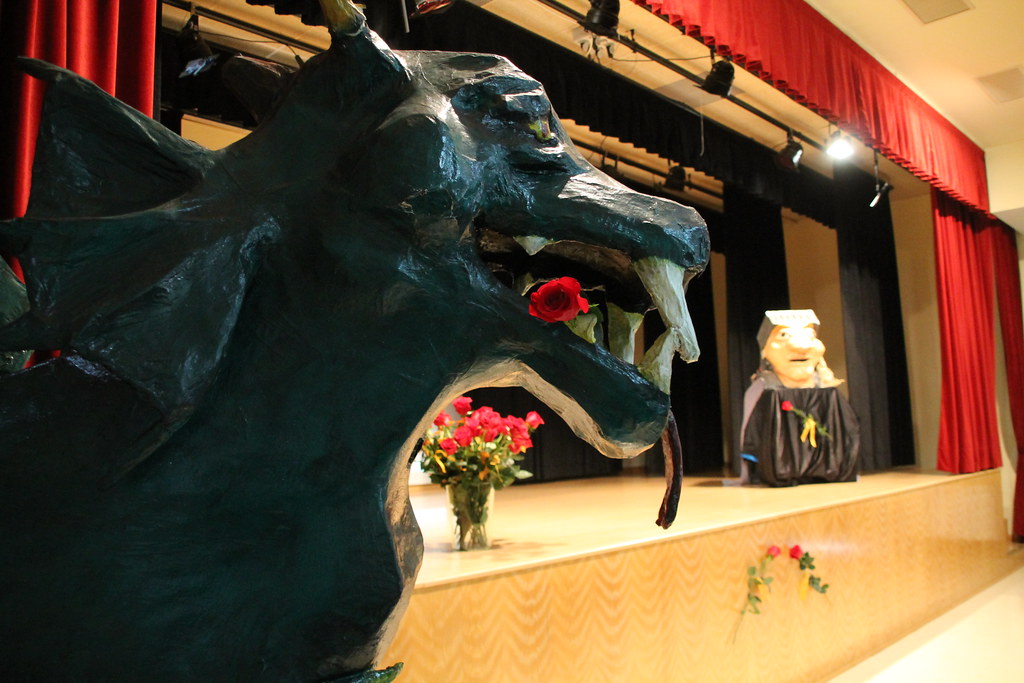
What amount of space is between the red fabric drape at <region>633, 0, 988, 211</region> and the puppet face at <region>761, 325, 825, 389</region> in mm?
1113

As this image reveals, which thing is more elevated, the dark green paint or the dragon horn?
the dragon horn

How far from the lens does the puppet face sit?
454cm

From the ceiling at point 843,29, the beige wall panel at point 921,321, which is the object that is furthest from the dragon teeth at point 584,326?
the beige wall panel at point 921,321

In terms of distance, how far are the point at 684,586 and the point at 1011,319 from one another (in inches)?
204

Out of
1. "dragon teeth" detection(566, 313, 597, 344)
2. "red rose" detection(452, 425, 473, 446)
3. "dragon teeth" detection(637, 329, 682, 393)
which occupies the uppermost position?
"dragon teeth" detection(566, 313, 597, 344)

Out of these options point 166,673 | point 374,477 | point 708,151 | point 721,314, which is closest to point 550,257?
point 374,477

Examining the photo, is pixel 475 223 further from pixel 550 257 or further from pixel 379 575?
pixel 379 575

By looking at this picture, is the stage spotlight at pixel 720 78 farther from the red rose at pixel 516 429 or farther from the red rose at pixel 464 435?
the red rose at pixel 464 435

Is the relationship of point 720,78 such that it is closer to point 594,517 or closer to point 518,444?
point 594,517

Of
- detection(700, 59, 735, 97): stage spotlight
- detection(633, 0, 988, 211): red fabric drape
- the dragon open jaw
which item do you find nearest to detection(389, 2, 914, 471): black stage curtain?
detection(700, 59, 735, 97): stage spotlight

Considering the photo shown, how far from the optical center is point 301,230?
43 centimetres

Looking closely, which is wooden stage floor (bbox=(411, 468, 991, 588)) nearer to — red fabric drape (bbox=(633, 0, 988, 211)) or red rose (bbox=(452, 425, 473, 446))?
red rose (bbox=(452, 425, 473, 446))

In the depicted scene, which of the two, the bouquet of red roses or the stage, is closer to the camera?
the stage

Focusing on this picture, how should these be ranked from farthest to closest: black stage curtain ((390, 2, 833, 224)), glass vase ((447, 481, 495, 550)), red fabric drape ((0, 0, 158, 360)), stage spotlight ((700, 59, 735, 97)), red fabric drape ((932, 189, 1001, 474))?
red fabric drape ((932, 189, 1001, 474))
stage spotlight ((700, 59, 735, 97))
black stage curtain ((390, 2, 833, 224))
glass vase ((447, 481, 495, 550))
red fabric drape ((0, 0, 158, 360))
